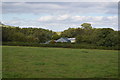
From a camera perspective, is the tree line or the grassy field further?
the tree line

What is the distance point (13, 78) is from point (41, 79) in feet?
2.59

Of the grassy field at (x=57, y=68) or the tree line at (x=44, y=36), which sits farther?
the tree line at (x=44, y=36)

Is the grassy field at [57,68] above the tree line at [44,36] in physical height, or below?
below

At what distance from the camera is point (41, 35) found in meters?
44.3

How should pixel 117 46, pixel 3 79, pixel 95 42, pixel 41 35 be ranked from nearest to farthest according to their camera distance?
pixel 3 79 < pixel 117 46 < pixel 95 42 < pixel 41 35

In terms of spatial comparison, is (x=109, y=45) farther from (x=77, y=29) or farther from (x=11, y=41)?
(x=77, y=29)

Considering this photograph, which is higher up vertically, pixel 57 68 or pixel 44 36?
pixel 44 36

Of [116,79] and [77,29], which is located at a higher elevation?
[77,29]

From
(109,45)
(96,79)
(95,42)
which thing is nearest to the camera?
(96,79)

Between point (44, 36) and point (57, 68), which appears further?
point (44, 36)

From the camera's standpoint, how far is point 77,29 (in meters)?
50.5

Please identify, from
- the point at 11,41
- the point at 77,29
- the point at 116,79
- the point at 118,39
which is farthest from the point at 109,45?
the point at 116,79

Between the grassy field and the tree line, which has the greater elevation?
the tree line

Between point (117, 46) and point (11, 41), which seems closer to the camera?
point (117, 46)
